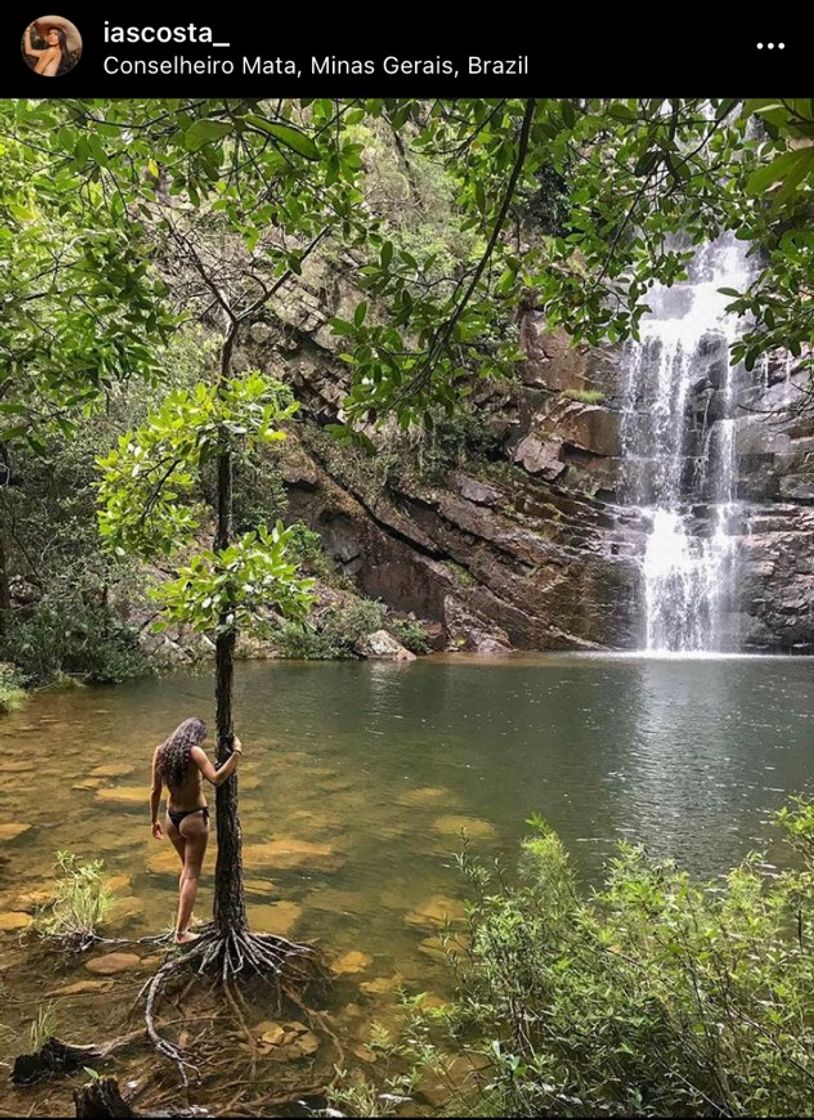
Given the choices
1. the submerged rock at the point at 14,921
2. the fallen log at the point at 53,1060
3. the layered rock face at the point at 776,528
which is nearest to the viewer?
the fallen log at the point at 53,1060

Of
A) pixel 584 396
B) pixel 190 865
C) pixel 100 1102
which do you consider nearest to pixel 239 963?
pixel 190 865

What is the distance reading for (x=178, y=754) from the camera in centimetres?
473

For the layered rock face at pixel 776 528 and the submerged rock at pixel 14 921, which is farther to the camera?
the layered rock face at pixel 776 528

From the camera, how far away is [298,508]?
2889 centimetres

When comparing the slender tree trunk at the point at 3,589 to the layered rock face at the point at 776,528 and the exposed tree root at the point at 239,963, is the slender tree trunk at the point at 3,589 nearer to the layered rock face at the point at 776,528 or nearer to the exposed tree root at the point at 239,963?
→ the exposed tree root at the point at 239,963

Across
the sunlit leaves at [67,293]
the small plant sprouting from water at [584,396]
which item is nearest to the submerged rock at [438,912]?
the sunlit leaves at [67,293]

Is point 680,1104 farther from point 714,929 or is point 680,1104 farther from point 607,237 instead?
point 607,237

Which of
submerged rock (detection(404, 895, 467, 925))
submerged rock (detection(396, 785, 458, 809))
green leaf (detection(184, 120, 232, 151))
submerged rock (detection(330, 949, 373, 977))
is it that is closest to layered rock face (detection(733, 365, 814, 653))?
submerged rock (detection(396, 785, 458, 809))

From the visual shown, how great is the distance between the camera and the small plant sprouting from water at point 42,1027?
3.48 meters
